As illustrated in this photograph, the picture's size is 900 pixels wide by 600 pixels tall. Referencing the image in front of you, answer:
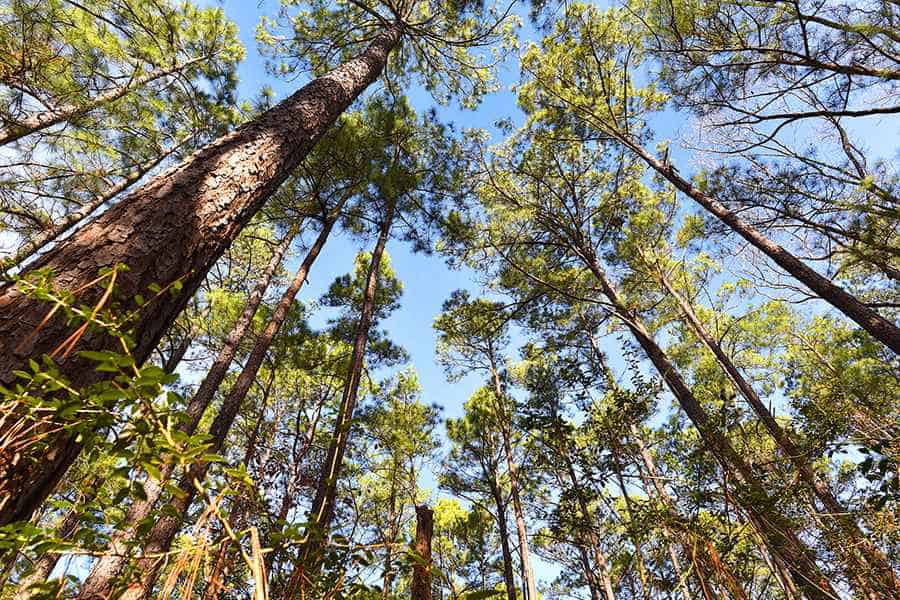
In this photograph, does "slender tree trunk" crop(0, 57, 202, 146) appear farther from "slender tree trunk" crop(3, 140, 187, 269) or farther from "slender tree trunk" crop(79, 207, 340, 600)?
"slender tree trunk" crop(79, 207, 340, 600)

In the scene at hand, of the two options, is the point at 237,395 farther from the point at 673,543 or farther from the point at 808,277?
the point at 808,277

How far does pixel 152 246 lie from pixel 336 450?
0.83 m

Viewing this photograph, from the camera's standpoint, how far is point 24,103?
4.92 m

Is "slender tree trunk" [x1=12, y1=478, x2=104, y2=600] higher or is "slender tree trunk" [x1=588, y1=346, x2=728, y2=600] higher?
"slender tree trunk" [x1=588, y1=346, x2=728, y2=600]

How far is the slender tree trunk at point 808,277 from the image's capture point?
142 inches

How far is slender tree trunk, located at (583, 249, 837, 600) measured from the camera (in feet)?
6.41

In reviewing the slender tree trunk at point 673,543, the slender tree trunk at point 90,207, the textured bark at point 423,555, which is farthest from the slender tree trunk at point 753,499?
the slender tree trunk at point 90,207

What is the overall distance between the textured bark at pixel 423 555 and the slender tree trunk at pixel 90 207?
534cm

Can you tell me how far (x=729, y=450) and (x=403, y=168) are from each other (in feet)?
19.8

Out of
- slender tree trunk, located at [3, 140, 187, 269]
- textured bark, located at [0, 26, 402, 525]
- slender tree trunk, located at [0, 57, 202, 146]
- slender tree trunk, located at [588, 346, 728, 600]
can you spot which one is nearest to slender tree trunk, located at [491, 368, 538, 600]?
slender tree trunk, located at [588, 346, 728, 600]

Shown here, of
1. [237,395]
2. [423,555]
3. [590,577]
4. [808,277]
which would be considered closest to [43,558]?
[423,555]

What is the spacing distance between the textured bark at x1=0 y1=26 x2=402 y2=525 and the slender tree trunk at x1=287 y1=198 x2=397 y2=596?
0.58 m

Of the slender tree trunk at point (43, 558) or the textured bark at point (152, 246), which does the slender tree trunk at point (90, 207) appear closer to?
the textured bark at point (152, 246)

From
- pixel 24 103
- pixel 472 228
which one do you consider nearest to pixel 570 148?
pixel 472 228
